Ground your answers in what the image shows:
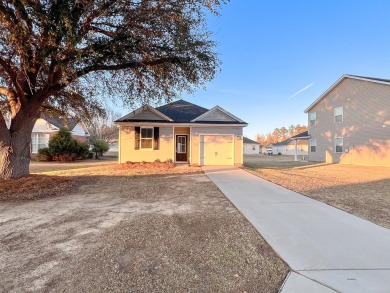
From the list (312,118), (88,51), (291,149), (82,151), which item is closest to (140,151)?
(88,51)

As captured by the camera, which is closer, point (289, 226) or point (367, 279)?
point (367, 279)

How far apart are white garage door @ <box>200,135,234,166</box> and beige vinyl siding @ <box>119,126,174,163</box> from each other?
225 cm

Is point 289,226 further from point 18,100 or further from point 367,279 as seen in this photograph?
point 18,100

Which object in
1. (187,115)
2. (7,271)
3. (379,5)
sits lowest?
(7,271)

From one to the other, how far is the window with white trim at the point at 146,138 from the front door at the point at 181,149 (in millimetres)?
2671

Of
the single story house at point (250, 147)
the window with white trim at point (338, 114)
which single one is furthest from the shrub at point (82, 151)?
the single story house at point (250, 147)

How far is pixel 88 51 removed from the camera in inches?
284

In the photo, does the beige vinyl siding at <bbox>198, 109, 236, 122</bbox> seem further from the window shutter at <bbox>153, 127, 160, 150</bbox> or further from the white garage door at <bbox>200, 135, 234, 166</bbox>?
the window shutter at <bbox>153, 127, 160, 150</bbox>

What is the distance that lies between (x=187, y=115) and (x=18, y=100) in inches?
438

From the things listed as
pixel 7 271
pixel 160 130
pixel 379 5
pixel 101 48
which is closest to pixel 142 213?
pixel 7 271

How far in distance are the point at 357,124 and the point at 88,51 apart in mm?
22457

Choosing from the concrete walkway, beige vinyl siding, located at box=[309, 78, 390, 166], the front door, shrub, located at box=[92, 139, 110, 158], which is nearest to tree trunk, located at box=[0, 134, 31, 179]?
the concrete walkway

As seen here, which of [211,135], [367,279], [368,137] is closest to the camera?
[367,279]

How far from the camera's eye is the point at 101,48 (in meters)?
7.70
